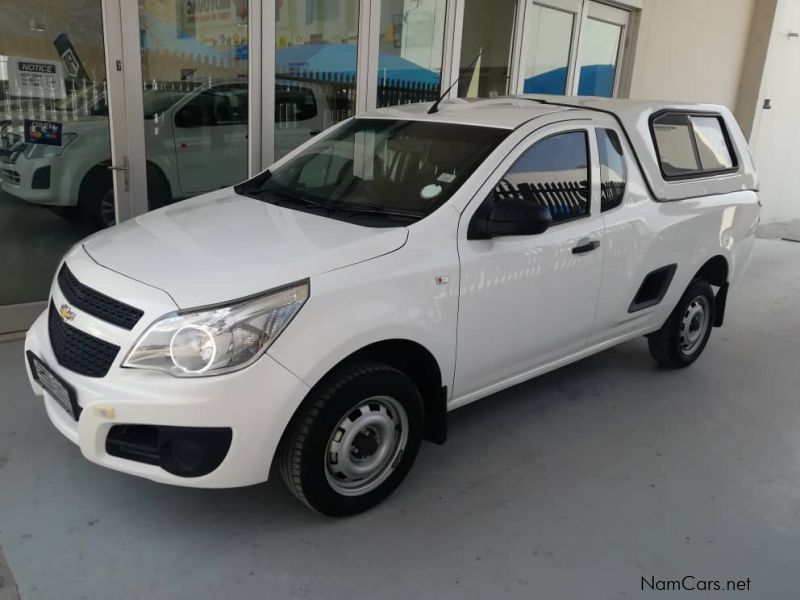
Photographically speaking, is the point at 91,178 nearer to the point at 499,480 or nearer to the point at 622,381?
the point at 499,480

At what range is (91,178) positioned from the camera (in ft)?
16.6

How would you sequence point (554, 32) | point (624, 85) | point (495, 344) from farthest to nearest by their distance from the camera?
point (624, 85)
point (554, 32)
point (495, 344)

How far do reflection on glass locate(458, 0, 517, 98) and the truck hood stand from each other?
204 inches

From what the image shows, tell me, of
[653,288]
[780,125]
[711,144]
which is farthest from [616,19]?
[653,288]

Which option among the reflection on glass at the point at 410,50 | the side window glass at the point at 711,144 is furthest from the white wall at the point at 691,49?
the side window glass at the point at 711,144

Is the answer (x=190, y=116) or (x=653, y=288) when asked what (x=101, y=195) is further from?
(x=653, y=288)

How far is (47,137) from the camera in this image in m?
4.82

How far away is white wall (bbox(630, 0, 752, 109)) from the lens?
978 centimetres

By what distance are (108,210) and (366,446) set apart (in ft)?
10.9

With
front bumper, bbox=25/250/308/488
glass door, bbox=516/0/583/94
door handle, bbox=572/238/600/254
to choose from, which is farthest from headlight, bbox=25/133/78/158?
glass door, bbox=516/0/583/94

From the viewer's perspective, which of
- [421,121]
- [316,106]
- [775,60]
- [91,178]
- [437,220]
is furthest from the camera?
[775,60]

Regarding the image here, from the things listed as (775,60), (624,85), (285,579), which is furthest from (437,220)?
(775,60)

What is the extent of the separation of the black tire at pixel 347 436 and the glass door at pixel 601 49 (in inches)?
300

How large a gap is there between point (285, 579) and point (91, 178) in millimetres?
3652
